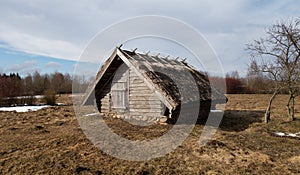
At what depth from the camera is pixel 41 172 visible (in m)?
6.18

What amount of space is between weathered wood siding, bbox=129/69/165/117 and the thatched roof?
3.17ft

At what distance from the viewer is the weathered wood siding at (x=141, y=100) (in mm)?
12031

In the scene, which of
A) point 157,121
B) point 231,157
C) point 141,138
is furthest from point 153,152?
point 157,121

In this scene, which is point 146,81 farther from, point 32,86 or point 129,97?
point 32,86

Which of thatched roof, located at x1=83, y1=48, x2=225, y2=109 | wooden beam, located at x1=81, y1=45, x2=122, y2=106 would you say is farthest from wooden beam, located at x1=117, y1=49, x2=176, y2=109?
wooden beam, located at x1=81, y1=45, x2=122, y2=106

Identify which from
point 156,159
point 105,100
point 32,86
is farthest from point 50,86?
point 156,159

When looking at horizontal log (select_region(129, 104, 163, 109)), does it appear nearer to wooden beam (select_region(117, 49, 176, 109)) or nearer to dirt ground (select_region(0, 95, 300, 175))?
wooden beam (select_region(117, 49, 176, 109))

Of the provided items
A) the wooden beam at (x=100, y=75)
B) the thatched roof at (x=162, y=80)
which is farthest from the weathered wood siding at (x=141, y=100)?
the wooden beam at (x=100, y=75)

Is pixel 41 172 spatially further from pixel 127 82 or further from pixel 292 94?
pixel 292 94

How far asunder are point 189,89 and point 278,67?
5382 mm

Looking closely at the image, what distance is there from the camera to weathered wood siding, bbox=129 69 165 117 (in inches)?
474

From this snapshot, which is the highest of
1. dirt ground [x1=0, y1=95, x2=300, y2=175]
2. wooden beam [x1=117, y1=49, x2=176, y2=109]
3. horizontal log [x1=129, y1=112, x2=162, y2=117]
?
wooden beam [x1=117, y1=49, x2=176, y2=109]

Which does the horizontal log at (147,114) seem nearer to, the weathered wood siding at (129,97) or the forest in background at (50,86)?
the weathered wood siding at (129,97)

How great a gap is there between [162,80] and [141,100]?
6.42ft
